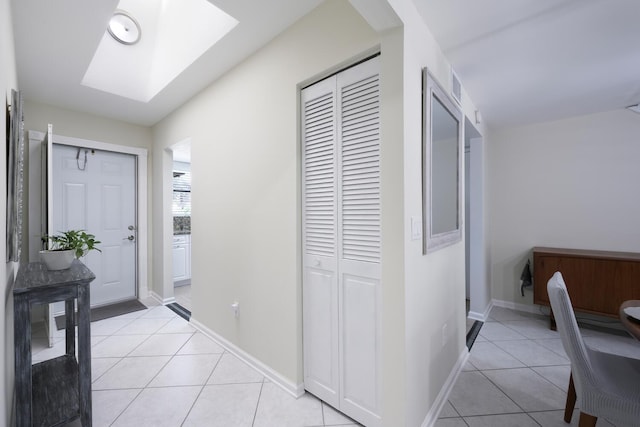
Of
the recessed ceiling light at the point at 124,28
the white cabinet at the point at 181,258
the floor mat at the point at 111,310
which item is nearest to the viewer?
the recessed ceiling light at the point at 124,28

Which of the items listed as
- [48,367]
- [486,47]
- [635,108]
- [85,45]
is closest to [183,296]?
[48,367]

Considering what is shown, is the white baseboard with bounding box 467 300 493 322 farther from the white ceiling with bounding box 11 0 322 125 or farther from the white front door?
the white front door

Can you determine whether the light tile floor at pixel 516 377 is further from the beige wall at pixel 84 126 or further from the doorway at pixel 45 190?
the beige wall at pixel 84 126

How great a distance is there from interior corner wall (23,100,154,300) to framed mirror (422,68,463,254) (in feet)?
12.5

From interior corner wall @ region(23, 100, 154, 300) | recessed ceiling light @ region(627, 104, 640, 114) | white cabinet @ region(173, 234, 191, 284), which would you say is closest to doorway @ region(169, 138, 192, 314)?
white cabinet @ region(173, 234, 191, 284)

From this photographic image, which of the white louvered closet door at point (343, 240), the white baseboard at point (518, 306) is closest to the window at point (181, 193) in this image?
the white louvered closet door at point (343, 240)

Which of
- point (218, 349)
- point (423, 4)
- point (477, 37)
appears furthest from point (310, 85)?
point (218, 349)

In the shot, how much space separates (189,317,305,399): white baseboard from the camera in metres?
1.82

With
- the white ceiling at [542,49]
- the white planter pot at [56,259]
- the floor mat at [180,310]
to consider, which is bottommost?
the floor mat at [180,310]

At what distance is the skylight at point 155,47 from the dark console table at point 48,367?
72.7 inches

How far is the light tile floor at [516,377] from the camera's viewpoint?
5.38 ft

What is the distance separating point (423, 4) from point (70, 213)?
13.7 ft

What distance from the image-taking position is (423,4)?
4.63ft

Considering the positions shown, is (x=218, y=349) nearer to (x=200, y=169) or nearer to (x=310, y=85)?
(x=200, y=169)
